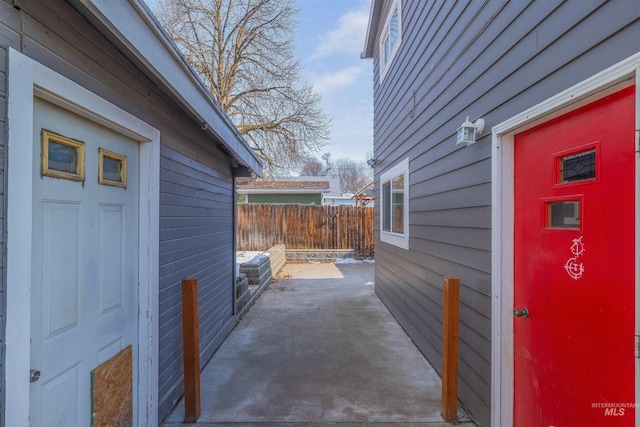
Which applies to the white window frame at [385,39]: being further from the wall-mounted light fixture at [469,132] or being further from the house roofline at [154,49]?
the house roofline at [154,49]

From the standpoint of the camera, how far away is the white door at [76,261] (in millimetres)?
1433

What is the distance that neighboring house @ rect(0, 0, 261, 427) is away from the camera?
4.07 ft

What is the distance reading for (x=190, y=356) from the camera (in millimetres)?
2465

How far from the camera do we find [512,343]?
211 centimetres

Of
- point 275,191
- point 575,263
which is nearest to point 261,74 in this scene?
point 275,191

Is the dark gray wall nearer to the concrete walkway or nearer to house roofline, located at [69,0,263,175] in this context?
house roofline, located at [69,0,263,175]

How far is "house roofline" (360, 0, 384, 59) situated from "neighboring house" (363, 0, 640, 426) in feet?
8.54

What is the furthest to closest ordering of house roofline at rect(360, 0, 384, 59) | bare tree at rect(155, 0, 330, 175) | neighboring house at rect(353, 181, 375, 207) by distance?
1. bare tree at rect(155, 0, 330, 175)
2. neighboring house at rect(353, 181, 375, 207)
3. house roofline at rect(360, 0, 384, 59)

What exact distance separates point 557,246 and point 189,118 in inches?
119

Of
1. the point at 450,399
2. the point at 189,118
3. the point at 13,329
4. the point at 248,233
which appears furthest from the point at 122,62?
the point at 248,233

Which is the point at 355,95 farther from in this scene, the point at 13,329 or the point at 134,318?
the point at 13,329

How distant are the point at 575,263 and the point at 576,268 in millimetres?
25

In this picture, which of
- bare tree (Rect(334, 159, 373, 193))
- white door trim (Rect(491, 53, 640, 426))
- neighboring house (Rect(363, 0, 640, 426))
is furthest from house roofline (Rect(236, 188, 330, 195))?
bare tree (Rect(334, 159, 373, 193))

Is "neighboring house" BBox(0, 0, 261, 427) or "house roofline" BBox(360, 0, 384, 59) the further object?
"house roofline" BBox(360, 0, 384, 59)
